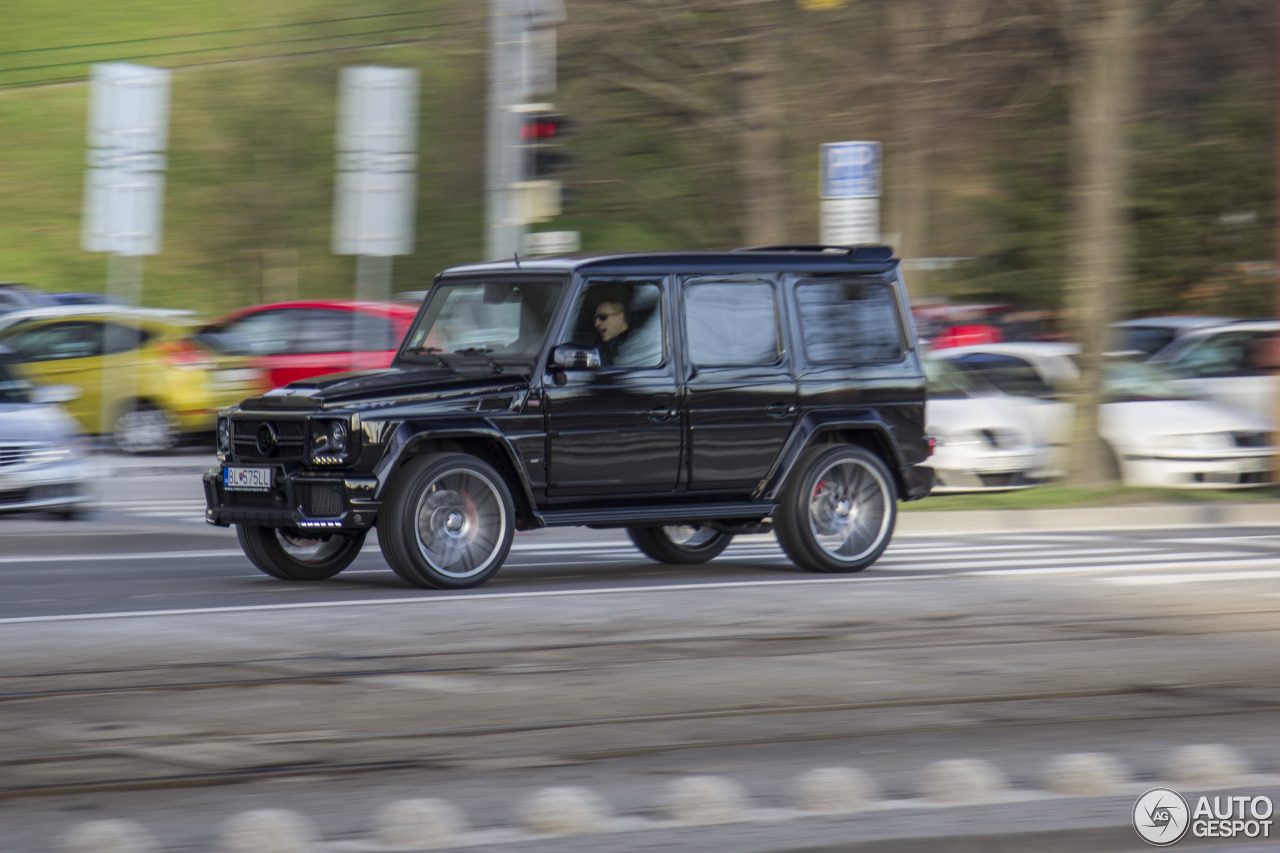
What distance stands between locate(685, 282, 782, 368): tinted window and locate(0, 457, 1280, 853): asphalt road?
4.45 feet

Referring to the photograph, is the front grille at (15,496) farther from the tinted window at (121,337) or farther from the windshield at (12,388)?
the tinted window at (121,337)

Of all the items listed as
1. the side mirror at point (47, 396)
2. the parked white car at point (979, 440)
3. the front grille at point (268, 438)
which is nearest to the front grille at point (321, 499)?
the front grille at point (268, 438)

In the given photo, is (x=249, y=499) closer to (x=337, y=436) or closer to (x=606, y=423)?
(x=337, y=436)

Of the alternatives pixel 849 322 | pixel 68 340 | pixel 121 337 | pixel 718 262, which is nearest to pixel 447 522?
pixel 718 262

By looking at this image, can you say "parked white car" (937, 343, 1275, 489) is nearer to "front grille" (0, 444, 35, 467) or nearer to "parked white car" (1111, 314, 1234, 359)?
"parked white car" (1111, 314, 1234, 359)

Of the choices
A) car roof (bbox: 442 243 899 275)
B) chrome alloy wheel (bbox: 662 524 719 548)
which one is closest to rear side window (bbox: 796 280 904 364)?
car roof (bbox: 442 243 899 275)

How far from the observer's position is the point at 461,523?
10.4 meters

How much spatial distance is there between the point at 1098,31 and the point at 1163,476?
433cm

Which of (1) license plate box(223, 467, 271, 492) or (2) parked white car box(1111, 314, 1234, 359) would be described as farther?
(2) parked white car box(1111, 314, 1234, 359)

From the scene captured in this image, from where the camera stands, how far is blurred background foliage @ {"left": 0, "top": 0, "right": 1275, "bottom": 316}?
26.2 metres

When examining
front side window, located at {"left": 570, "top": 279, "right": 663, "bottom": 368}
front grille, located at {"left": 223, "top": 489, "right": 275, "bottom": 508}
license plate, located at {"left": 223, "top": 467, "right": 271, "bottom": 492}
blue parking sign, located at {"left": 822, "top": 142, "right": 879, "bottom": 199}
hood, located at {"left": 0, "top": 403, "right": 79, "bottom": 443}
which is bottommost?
front grille, located at {"left": 223, "top": 489, "right": 275, "bottom": 508}

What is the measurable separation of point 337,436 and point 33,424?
5.57 meters

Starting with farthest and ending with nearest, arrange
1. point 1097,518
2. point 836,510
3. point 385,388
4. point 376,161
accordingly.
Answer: point 1097,518 < point 376,161 < point 836,510 < point 385,388

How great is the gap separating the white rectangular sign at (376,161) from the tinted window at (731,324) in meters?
4.90
